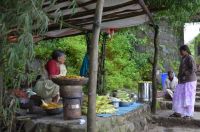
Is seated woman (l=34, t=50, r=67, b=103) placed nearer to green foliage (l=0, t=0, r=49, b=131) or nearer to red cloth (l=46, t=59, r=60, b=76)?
red cloth (l=46, t=59, r=60, b=76)

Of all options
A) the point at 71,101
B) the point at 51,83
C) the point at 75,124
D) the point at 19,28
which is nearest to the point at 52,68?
the point at 51,83

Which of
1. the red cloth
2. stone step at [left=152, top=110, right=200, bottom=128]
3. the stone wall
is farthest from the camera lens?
stone step at [left=152, top=110, right=200, bottom=128]

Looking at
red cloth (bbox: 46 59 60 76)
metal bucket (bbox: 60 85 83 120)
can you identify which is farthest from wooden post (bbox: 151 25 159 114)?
metal bucket (bbox: 60 85 83 120)

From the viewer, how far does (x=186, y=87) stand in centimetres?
809

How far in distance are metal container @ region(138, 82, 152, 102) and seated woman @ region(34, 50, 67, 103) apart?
2.79 m

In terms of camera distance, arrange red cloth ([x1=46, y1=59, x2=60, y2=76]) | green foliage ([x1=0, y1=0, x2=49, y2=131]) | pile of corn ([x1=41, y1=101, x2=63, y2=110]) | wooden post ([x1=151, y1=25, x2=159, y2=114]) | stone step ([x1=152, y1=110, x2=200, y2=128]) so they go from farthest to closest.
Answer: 1. wooden post ([x1=151, y1=25, x2=159, y2=114])
2. stone step ([x1=152, y1=110, x2=200, y2=128])
3. red cloth ([x1=46, y1=59, x2=60, y2=76])
4. pile of corn ([x1=41, y1=101, x2=63, y2=110])
5. green foliage ([x1=0, y1=0, x2=49, y2=131])

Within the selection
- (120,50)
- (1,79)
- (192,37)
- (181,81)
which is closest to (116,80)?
(120,50)

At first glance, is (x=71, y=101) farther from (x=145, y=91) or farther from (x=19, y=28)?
(x=145, y=91)

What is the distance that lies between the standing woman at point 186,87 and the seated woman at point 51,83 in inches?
109

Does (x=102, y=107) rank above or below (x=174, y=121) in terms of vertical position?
above

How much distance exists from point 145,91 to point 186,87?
1446 millimetres

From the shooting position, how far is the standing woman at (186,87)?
791 centimetres

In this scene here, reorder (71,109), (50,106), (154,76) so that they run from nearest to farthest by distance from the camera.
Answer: (71,109), (50,106), (154,76)

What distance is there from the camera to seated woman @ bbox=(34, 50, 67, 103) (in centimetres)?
689
